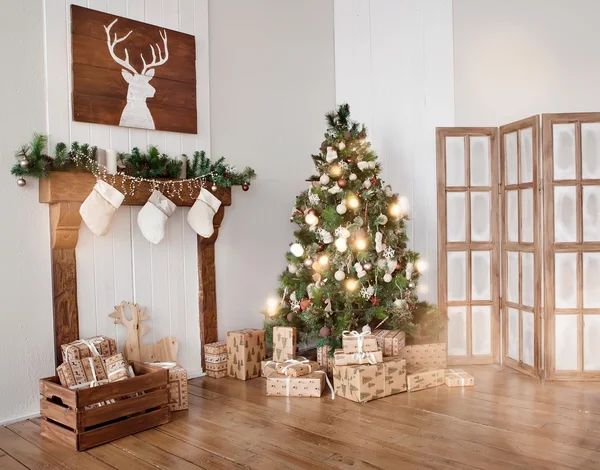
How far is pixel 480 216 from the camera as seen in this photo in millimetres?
4641

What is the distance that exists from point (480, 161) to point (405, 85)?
37.6 inches

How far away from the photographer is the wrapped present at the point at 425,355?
13.9 ft

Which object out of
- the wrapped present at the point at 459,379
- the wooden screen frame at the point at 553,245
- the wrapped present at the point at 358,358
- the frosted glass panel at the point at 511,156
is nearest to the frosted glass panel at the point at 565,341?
the wooden screen frame at the point at 553,245

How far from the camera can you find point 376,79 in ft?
17.0

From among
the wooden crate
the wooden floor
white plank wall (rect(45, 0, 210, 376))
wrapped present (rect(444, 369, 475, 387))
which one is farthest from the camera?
wrapped present (rect(444, 369, 475, 387))

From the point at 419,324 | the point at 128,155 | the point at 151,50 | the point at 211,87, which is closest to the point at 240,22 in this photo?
the point at 211,87

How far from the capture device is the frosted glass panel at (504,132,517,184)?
4.41m

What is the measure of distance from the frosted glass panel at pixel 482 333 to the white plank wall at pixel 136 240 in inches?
83.0

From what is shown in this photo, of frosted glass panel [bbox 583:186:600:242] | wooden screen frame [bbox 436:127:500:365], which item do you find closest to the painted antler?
wooden screen frame [bbox 436:127:500:365]

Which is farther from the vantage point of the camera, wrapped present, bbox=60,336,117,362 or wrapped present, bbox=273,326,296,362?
wrapped present, bbox=273,326,296,362

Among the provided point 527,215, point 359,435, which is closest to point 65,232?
point 359,435

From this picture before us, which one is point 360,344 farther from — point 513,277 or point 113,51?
point 113,51

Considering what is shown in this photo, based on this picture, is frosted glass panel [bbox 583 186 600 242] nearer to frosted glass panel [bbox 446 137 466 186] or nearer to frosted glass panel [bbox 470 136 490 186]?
frosted glass panel [bbox 470 136 490 186]

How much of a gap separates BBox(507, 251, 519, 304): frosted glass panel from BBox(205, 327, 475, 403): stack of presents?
0.67 meters
